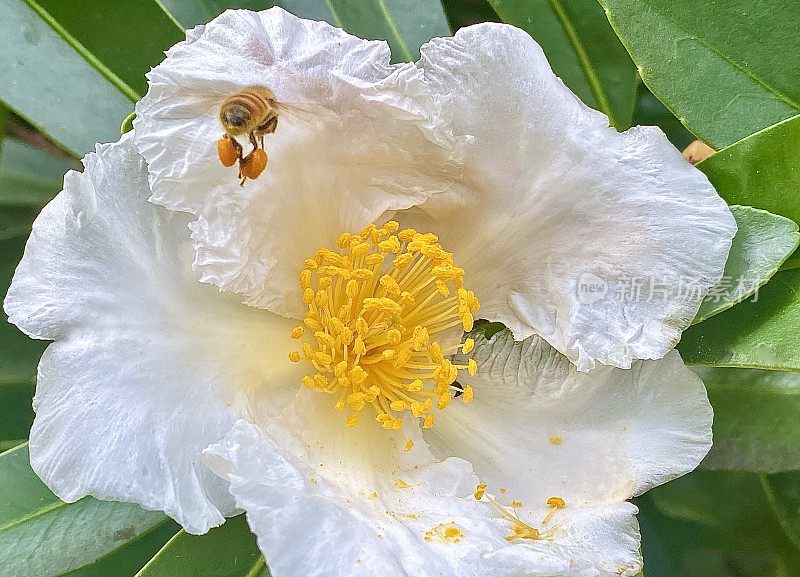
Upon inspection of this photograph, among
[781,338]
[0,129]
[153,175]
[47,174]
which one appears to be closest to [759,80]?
[781,338]

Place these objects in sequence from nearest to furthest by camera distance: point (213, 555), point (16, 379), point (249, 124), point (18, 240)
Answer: point (249, 124)
point (213, 555)
point (16, 379)
point (18, 240)

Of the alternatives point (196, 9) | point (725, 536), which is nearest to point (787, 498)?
point (725, 536)

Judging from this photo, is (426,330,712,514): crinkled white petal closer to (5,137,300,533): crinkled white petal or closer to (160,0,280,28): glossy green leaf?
(5,137,300,533): crinkled white petal

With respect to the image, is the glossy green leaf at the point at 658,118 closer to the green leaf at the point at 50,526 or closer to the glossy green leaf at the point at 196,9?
the glossy green leaf at the point at 196,9

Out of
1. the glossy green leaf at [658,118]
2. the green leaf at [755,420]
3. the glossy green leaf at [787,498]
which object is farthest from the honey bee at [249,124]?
the glossy green leaf at [787,498]

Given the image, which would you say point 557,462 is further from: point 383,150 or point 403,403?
point 383,150

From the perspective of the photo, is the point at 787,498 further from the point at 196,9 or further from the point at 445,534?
the point at 196,9
